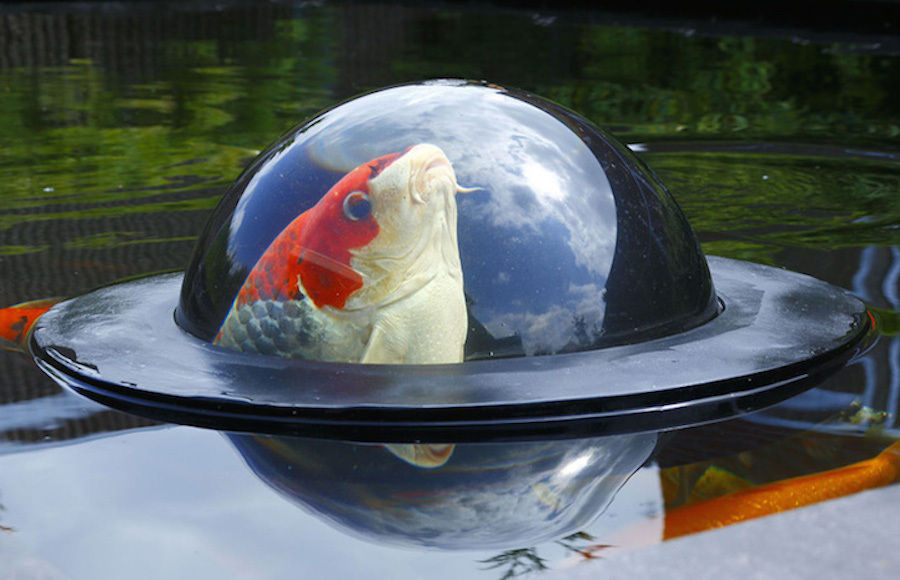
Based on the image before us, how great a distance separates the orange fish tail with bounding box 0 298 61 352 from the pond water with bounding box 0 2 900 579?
0.25 m

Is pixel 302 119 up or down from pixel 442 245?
down

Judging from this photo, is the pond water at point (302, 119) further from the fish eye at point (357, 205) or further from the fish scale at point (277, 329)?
the fish eye at point (357, 205)

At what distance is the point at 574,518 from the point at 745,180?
20.8 feet

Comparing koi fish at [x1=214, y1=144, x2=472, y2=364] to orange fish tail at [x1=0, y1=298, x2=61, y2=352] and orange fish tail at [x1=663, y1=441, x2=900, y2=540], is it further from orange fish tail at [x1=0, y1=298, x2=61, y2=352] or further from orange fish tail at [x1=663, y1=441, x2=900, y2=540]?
orange fish tail at [x1=0, y1=298, x2=61, y2=352]

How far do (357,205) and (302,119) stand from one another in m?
5.20

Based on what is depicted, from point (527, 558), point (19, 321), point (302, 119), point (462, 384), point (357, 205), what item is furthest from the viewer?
point (302, 119)

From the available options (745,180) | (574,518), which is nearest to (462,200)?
(574,518)

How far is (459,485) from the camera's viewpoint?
11.9ft

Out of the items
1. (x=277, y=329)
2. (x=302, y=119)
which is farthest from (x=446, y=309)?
(x=302, y=119)

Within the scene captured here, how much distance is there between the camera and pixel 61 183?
9.40 meters

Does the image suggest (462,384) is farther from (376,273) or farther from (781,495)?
(781,495)

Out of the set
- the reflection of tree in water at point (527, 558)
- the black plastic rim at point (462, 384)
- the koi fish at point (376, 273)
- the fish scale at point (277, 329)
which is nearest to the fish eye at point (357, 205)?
the koi fish at point (376, 273)

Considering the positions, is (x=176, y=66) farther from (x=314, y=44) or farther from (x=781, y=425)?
(x=781, y=425)

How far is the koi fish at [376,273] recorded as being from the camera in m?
4.23
